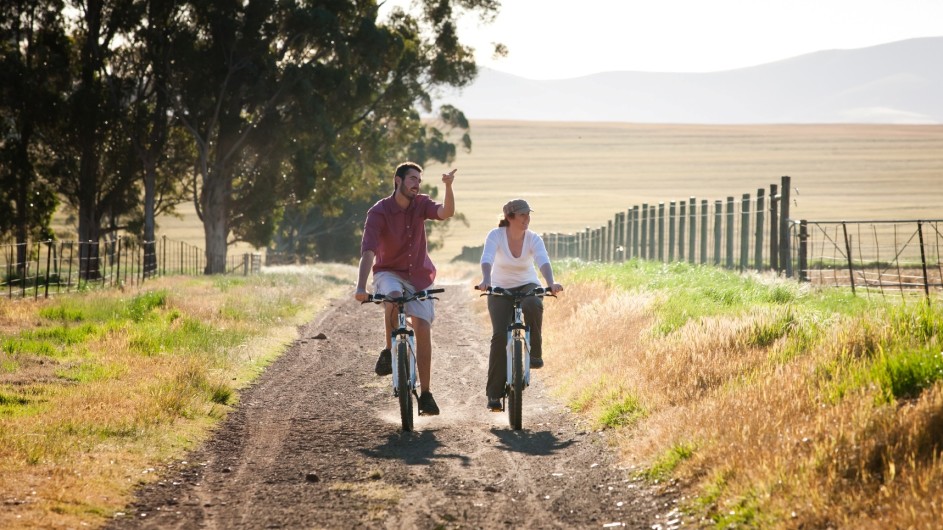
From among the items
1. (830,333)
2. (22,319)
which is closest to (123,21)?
(22,319)

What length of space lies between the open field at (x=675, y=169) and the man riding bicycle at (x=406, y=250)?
5436cm

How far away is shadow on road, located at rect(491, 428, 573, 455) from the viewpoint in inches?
321

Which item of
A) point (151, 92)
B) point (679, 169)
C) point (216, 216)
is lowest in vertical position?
point (216, 216)

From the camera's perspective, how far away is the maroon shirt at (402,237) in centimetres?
895

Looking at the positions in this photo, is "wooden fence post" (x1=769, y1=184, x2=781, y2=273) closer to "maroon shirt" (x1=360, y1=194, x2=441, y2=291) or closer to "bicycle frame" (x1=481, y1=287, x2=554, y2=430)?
"bicycle frame" (x1=481, y1=287, x2=554, y2=430)

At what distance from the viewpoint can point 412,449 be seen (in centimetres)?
820

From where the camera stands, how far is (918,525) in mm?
4848

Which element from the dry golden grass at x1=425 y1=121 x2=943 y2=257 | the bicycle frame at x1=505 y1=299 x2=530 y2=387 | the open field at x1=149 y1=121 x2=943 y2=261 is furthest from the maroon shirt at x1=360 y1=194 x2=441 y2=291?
the open field at x1=149 y1=121 x2=943 y2=261

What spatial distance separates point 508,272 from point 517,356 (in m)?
0.73

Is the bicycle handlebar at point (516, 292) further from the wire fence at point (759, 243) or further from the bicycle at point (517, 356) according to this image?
the wire fence at point (759, 243)

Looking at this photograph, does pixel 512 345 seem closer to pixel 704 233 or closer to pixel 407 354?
pixel 407 354

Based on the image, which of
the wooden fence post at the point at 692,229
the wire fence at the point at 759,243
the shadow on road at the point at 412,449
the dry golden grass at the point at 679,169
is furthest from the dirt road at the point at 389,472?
the dry golden grass at the point at 679,169

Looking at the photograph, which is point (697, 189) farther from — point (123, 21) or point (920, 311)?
point (920, 311)

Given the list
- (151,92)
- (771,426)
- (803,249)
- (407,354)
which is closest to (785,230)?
(803,249)
